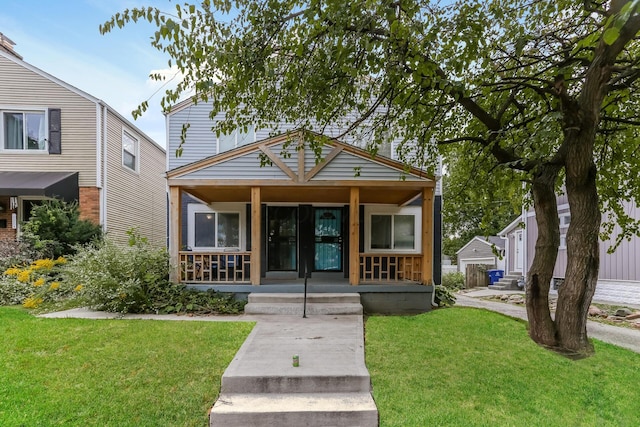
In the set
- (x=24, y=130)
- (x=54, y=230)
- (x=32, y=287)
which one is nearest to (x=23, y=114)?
(x=24, y=130)

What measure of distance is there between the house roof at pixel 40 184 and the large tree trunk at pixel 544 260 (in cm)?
1080

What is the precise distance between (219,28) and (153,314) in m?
4.93

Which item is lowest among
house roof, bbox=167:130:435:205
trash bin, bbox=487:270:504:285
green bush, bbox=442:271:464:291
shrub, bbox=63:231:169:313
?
green bush, bbox=442:271:464:291

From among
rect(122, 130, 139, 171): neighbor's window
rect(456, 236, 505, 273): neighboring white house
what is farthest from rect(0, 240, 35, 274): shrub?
rect(456, 236, 505, 273): neighboring white house

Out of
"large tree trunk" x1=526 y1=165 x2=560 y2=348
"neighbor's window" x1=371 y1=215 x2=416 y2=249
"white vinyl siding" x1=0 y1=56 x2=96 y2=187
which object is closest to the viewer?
"large tree trunk" x1=526 y1=165 x2=560 y2=348

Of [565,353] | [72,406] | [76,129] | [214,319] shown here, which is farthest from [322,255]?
[76,129]

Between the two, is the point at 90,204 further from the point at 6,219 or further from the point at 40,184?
the point at 6,219

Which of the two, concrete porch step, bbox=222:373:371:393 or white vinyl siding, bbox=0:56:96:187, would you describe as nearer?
concrete porch step, bbox=222:373:371:393

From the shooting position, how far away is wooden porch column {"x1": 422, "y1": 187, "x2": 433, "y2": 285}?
721 centimetres

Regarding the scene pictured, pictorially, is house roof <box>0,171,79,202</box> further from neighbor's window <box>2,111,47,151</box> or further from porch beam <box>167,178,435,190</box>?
porch beam <box>167,178,435,190</box>

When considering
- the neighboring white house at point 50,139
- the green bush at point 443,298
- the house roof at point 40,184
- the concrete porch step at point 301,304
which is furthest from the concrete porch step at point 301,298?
the house roof at point 40,184

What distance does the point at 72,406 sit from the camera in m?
3.23

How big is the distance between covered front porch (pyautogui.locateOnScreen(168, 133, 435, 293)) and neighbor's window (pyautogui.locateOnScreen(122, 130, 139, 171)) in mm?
3362

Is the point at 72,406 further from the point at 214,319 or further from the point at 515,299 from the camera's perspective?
the point at 515,299
